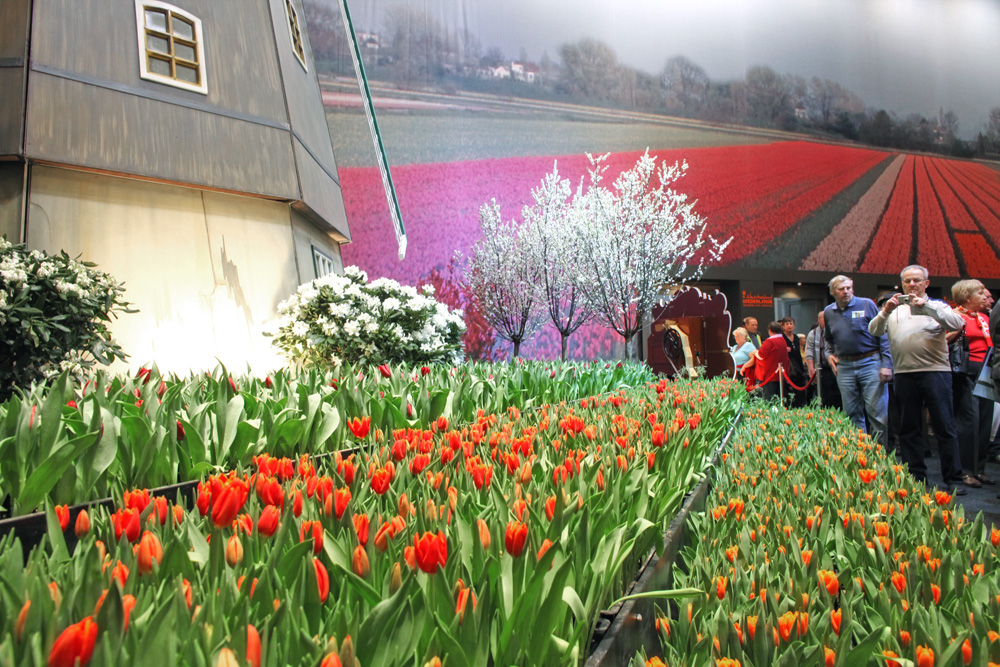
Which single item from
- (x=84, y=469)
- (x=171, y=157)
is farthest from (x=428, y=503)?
(x=171, y=157)

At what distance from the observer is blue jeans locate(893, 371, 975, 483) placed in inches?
201

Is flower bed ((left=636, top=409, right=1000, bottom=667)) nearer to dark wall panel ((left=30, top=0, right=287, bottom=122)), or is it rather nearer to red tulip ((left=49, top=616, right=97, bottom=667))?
red tulip ((left=49, top=616, right=97, bottom=667))

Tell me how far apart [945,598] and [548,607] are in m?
0.95

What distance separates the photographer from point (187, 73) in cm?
780

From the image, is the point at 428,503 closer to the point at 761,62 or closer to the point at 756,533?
the point at 756,533

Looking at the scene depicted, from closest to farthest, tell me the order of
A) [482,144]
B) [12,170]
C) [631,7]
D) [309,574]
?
1. [309,574]
2. [12,170]
3. [482,144]
4. [631,7]

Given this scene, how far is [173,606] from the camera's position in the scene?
2.12 feet

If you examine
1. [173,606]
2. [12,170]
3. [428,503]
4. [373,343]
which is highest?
[12,170]

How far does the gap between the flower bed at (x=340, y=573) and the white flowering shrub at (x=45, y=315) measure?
4.53m

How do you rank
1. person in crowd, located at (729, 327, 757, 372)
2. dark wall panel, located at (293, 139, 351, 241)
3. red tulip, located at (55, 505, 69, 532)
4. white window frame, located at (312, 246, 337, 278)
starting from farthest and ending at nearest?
1. person in crowd, located at (729, 327, 757, 372)
2. white window frame, located at (312, 246, 337, 278)
3. dark wall panel, located at (293, 139, 351, 241)
4. red tulip, located at (55, 505, 69, 532)

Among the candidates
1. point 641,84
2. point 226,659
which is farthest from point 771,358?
point 641,84

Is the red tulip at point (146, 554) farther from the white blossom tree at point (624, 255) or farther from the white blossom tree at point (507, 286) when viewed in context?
the white blossom tree at point (507, 286)

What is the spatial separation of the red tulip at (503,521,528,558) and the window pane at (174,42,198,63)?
28.3ft

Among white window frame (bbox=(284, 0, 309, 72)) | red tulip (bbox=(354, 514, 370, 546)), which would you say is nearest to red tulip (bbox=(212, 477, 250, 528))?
red tulip (bbox=(354, 514, 370, 546))
